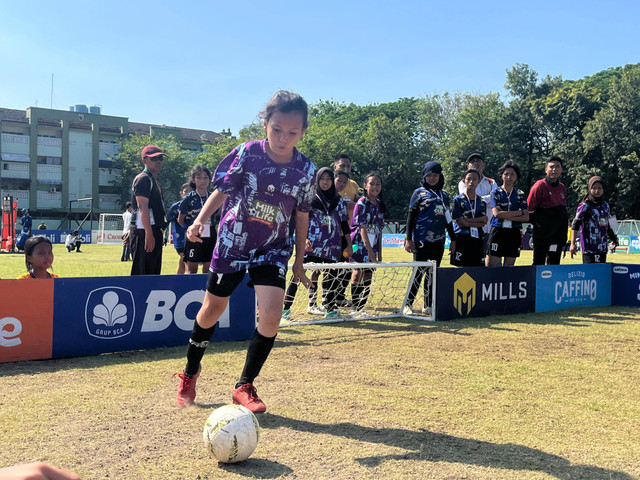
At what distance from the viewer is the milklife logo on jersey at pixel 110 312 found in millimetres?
5648

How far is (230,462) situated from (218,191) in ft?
5.85

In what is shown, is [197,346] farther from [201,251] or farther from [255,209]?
[201,251]

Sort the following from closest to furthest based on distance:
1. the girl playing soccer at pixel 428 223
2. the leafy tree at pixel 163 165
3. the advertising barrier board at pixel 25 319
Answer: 1. the advertising barrier board at pixel 25 319
2. the girl playing soccer at pixel 428 223
3. the leafy tree at pixel 163 165

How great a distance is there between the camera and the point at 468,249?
902 cm

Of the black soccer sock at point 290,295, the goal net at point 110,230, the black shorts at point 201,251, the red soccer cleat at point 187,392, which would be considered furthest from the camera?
the goal net at point 110,230

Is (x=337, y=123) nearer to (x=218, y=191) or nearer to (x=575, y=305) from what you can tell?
(x=575, y=305)

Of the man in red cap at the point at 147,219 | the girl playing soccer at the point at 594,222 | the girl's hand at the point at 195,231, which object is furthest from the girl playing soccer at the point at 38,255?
the girl playing soccer at the point at 594,222

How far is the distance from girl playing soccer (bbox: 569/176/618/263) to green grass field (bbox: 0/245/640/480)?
403 centimetres

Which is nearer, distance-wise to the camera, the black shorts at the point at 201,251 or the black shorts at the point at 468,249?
the black shorts at the point at 201,251

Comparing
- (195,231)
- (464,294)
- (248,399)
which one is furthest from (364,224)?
(248,399)

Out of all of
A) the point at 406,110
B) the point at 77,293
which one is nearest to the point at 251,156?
the point at 77,293

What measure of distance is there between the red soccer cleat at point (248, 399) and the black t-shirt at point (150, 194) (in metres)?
3.37

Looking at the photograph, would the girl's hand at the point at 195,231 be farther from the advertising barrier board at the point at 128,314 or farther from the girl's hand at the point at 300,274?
the advertising barrier board at the point at 128,314

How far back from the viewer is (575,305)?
395 inches
